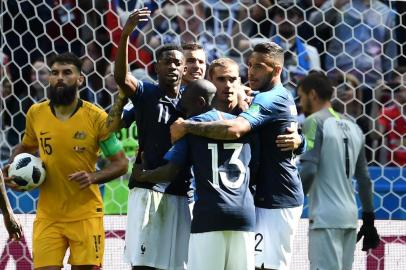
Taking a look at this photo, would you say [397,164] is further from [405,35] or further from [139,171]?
[139,171]

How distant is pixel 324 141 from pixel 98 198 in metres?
1.62

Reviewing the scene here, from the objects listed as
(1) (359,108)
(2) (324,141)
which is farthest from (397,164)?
(2) (324,141)

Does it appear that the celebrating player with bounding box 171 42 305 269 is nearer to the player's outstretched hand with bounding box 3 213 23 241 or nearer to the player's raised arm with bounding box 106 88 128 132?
the player's raised arm with bounding box 106 88 128 132

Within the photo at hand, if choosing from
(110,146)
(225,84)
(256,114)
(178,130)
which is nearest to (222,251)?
(178,130)

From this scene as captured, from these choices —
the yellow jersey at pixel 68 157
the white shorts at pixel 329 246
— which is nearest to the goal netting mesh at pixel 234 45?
the white shorts at pixel 329 246

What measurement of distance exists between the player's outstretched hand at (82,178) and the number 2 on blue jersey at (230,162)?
143 centimetres

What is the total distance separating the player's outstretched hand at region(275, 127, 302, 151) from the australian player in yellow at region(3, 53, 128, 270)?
1.41 m

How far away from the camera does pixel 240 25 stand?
9.31 meters

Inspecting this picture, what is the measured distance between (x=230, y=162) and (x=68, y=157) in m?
1.73

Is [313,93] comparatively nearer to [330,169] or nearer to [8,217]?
[330,169]

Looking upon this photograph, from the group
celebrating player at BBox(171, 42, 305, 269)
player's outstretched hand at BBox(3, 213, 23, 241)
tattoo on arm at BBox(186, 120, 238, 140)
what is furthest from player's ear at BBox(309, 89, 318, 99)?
player's outstretched hand at BBox(3, 213, 23, 241)

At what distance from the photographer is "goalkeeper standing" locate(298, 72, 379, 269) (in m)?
7.62

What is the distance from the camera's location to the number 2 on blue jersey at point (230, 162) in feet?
19.7

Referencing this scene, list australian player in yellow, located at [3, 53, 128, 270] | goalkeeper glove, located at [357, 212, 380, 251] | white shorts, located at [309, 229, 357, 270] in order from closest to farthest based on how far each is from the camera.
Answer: australian player in yellow, located at [3, 53, 128, 270], white shorts, located at [309, 229, 357, 270], goalkeeper glove, located at [357, 212, 380, 251]
